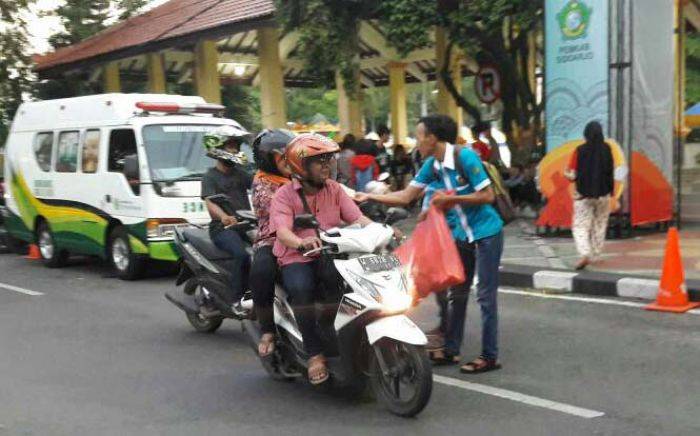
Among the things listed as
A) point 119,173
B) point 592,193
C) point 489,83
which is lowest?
point 592,193

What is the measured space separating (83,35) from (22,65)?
2593 mm

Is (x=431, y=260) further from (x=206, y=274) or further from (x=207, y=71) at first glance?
(x=207, y=71)

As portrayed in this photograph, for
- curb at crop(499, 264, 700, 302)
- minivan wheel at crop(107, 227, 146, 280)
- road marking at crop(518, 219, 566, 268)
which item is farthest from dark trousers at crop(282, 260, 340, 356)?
minivan wheel at crop(107, 227, 146, 280)

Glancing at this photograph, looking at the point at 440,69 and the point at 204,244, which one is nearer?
the point at 204,244

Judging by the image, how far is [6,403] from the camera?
5520 mm

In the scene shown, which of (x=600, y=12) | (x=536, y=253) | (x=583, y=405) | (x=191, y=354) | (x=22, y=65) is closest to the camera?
(x=583, y=405)

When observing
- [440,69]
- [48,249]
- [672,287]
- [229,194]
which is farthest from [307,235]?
[440,69]

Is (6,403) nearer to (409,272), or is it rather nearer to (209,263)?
(209,263)

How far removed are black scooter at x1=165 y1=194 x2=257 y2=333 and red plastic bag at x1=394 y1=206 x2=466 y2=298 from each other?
4.60ft

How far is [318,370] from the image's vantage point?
497cm

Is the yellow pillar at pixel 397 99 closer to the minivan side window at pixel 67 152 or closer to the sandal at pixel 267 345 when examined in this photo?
the minivan side window at pixel 67 152

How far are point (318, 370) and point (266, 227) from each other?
1.09m

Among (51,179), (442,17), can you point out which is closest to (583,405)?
(51,179)

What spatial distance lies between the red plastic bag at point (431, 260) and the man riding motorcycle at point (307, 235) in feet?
1.12
